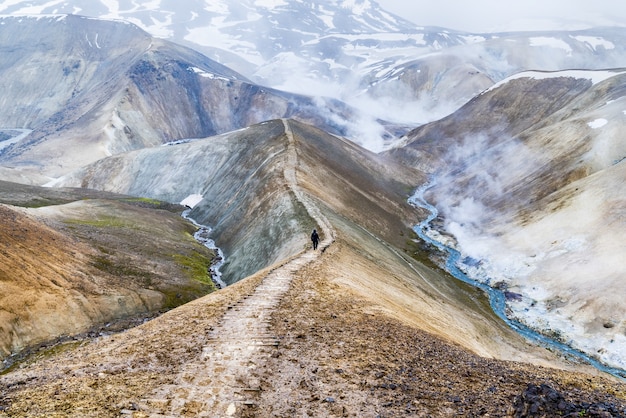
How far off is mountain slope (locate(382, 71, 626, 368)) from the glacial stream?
1246 millimetres

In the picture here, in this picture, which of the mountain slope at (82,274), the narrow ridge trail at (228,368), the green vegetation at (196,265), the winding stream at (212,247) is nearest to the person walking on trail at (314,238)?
the narrow ridge trail at (228,368)

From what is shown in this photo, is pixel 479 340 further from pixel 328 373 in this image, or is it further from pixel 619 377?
pixel 328 373

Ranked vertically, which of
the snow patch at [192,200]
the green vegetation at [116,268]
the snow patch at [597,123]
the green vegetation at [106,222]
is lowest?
the snow patch at [192,200]

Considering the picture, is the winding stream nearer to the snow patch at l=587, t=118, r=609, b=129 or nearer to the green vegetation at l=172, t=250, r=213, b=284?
the green vegetation at l=172, t=250, r=213, b=284

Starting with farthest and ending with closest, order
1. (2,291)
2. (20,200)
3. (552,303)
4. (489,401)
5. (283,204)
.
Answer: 1. (20,200)
2. (283,204)
3. (552,303)
4. (2,291)
5. (489,401)

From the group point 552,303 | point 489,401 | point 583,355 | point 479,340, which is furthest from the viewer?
point 552,303

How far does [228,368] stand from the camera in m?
18.8

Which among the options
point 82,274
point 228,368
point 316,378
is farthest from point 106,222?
point 316,378

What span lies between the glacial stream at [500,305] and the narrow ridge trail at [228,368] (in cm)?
3947

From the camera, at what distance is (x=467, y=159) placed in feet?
534

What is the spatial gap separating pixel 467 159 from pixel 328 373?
15556 centimetres

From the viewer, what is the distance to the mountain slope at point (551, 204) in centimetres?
5984

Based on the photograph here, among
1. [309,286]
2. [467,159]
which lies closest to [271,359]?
[309,286]

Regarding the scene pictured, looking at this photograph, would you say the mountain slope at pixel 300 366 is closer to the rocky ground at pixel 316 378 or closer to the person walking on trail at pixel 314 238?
the rocky ground at pixel 316 378
